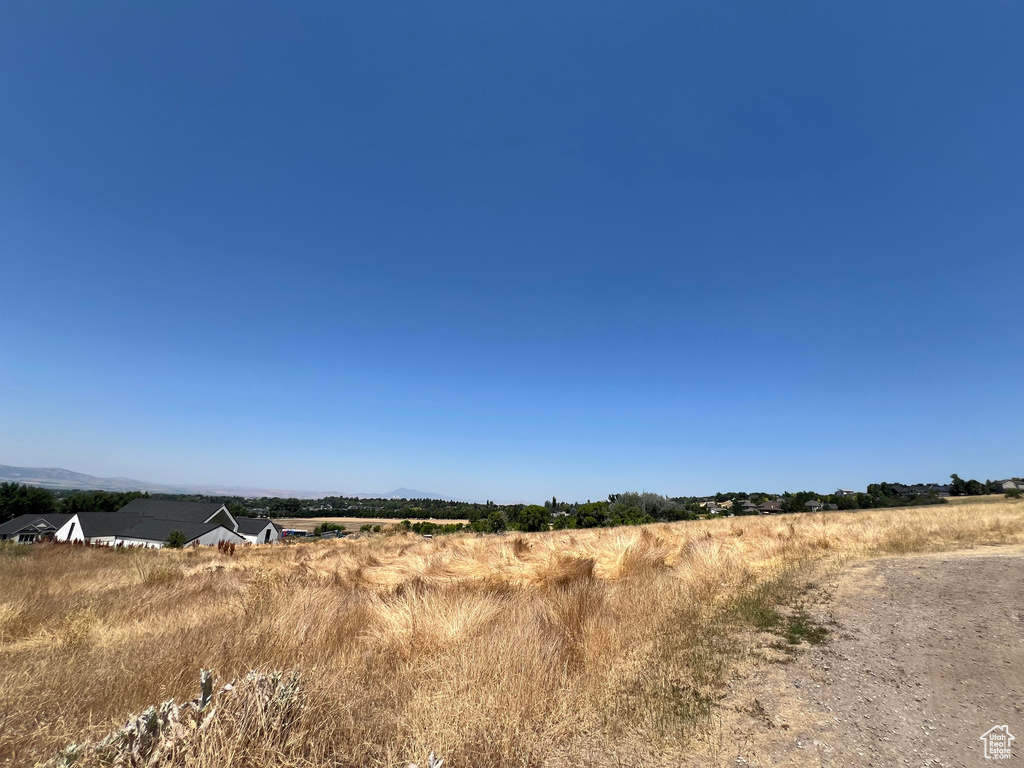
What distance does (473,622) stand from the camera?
4586mm

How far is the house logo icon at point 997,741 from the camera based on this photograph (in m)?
2.58

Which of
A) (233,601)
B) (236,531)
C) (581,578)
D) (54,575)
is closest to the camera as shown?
(233,601)

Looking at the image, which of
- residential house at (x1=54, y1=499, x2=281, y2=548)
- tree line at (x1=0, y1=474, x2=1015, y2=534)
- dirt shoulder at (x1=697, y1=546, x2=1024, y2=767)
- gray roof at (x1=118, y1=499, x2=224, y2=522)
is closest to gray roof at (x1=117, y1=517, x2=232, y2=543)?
residential house at (x1=54, y1=499, x2=281, y2=548)

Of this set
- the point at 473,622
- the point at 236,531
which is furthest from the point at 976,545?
the point at 236,531

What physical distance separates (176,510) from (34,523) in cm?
1147

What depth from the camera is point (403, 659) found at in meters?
4.00

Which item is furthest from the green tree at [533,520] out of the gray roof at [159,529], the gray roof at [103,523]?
the gray roof at [103,523]

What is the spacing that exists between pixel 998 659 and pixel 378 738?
558cm

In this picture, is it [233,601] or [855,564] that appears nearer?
[233,601]

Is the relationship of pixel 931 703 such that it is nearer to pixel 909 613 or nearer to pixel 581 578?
pixel 909 613

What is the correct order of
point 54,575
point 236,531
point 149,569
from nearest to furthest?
point 54,575
point 149,569
point 236,531

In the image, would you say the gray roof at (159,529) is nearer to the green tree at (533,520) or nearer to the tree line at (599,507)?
the tree line at (599,507)

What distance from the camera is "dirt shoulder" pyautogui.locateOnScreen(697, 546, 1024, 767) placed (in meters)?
2.68

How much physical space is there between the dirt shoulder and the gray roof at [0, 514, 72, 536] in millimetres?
61693
